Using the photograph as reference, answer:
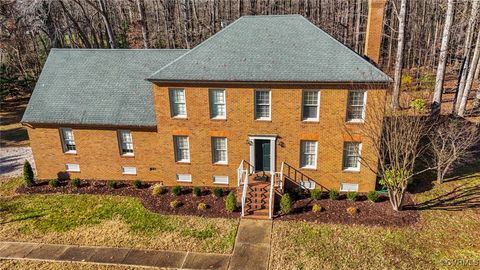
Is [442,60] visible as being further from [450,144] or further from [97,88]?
[97,88]

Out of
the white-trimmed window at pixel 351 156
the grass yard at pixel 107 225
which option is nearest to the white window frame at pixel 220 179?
the grass yard at pixel 107 225

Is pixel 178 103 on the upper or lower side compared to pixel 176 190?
upper

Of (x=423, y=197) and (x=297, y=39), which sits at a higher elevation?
(x=297, y=39)

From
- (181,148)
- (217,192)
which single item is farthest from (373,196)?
(181,148)

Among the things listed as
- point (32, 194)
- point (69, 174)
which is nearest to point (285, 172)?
point (69, 174)

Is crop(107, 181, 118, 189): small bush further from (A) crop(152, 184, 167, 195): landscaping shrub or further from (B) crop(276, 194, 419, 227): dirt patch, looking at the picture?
Answer: (B) crop(276, 194, 419, 227): dirt patch

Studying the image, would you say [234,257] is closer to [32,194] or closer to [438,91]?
[32,194]

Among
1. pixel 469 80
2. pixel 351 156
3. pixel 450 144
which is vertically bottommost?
pixel 351 156
